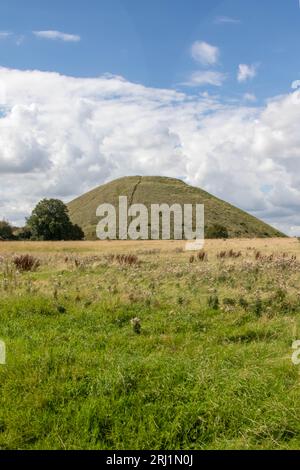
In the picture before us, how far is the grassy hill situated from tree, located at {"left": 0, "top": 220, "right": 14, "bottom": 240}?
42.5 m

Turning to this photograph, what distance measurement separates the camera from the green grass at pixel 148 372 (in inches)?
239

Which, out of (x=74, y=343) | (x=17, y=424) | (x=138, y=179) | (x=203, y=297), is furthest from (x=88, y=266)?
(x=138, y=179)

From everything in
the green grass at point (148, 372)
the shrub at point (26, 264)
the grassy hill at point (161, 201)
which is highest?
the grassy hill at point (161, 201)

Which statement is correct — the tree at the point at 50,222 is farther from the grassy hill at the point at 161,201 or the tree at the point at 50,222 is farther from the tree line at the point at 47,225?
the grassy hill at the point at 161,201

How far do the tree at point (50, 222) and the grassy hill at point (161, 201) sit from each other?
4524 centimetres

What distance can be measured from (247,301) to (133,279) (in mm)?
5444

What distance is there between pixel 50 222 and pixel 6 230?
11.3 m

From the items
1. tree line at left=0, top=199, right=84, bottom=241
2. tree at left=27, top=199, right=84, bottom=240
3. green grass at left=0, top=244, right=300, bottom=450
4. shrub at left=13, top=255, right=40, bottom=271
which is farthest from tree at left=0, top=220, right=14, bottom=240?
green grass at left=0, top=244, right=300, bottom=450

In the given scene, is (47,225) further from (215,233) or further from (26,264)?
(26,264)

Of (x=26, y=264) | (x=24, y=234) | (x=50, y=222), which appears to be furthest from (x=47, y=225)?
(x=26, y=264)

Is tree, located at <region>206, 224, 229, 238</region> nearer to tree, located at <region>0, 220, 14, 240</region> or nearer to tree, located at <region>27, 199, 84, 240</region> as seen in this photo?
tree, located at <region>27, 199, 84, 240</region>

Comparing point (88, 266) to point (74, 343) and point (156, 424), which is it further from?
point (156, 424)

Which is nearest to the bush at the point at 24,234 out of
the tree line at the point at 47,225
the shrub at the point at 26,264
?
the tree line at the point at 47,225

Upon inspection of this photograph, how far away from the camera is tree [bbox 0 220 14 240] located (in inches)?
3294
